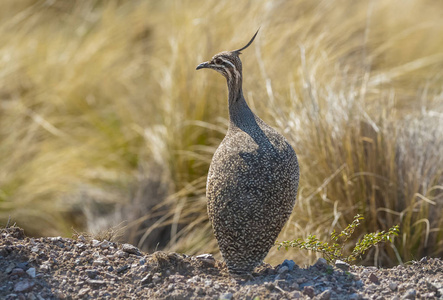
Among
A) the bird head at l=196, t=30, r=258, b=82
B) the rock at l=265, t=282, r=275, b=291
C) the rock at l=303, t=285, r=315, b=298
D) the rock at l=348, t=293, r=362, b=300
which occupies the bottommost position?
the rock at l=348, t=293, r=362, b=300

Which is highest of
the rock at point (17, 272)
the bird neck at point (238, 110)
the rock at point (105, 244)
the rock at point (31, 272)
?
the bird neck at point (238, 110)

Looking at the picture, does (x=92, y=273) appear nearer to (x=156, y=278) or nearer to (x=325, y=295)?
(x=156, y=278)

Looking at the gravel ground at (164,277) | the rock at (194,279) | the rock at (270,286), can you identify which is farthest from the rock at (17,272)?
the rock at (270,286)

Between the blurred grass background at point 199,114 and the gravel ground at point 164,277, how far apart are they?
135 centimetres

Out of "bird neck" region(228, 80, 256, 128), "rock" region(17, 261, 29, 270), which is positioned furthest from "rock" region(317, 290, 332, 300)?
"rock" region(17, 261, 29, 270)

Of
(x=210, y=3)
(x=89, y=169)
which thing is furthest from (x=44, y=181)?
(x=210, y=3)

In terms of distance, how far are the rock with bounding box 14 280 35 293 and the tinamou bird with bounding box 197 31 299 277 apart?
97cm

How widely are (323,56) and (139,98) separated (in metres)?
2.19

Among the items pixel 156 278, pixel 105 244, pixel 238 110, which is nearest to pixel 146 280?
pixel 156 278

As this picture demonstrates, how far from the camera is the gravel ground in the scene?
3.09 metres

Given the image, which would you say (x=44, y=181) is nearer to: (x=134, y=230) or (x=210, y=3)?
(x=134, y=230)

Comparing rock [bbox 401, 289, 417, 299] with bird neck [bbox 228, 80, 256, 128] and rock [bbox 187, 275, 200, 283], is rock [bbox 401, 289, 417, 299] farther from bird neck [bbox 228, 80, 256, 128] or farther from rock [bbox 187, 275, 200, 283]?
bird neck [bbox 228, 80, 256, 128]

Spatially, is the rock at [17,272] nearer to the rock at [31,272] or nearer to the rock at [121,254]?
the rock at [31,272]

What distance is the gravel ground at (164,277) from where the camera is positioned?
10.2 ft
